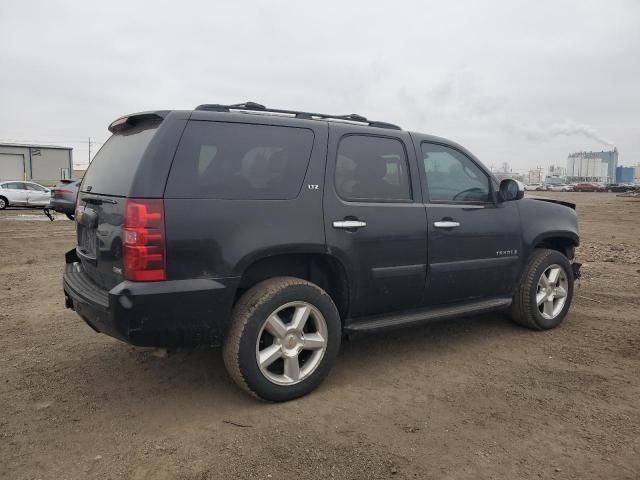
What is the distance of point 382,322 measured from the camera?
12.6ft

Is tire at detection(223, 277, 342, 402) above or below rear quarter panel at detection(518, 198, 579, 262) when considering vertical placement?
below

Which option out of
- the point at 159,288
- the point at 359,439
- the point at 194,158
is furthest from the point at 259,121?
the point at 359,439

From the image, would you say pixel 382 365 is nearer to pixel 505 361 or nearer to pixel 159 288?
pixel 505 361

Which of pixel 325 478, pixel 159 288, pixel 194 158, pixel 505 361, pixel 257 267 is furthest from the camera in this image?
pixel 505 361

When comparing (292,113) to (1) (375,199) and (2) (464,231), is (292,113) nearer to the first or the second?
(1) (375,199)

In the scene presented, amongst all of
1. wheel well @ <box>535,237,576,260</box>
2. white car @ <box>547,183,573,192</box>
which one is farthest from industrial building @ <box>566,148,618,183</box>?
wheel well @ <box>535,237,576,260</box>

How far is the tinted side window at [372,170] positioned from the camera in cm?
373

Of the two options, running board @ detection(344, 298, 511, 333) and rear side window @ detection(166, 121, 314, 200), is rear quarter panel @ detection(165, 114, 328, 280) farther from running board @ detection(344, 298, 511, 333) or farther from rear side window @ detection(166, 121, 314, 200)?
running board @ detection(344, 298, 511, 333)

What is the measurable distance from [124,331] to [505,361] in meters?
2.94

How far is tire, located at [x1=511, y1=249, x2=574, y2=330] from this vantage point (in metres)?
4.89

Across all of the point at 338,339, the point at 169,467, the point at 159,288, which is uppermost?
the point at 159,288

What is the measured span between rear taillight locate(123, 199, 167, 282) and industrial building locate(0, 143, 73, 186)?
49.5m

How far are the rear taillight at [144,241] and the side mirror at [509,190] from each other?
3070 millimetres

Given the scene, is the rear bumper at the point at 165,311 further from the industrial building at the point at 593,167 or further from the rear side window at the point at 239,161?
the industrial building at the point at 593,167
